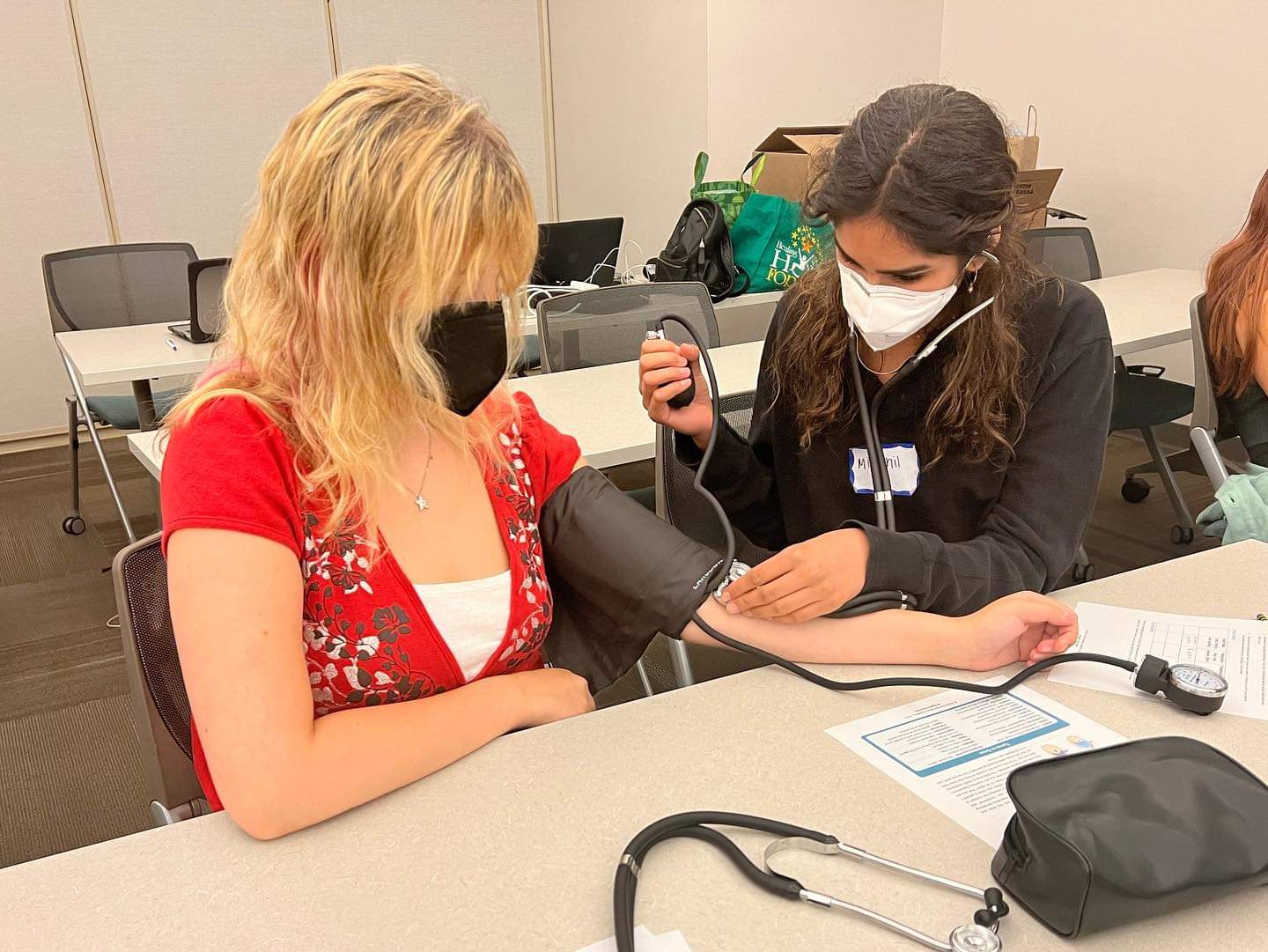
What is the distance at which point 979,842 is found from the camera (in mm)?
807

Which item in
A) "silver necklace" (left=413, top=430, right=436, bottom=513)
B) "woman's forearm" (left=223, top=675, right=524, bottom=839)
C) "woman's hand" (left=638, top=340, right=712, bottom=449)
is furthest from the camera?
"woman's hand" (left=638, top=340, right=712, bottom=449)

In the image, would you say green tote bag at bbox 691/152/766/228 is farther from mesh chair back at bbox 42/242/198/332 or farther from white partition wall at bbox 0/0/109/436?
white partition wall at bbox 0/0/109/436

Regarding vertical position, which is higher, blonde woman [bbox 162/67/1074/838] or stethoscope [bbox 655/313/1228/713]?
blonde woman [bbox 162/67/1074/838]

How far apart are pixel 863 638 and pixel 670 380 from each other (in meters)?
0.45

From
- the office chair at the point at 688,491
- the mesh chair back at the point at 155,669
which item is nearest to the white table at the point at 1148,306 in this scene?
the office chair at the point at 688,491

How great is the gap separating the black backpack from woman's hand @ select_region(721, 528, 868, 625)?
2220mm

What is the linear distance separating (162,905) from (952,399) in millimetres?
1081

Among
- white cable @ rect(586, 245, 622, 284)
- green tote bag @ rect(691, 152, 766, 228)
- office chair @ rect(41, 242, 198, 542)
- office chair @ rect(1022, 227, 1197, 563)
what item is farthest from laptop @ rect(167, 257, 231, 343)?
office chair @ rect(1022, 227, 1197, 563)

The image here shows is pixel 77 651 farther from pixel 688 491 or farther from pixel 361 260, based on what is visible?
pixel 361 260

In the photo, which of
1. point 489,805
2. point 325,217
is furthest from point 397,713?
point 325,217

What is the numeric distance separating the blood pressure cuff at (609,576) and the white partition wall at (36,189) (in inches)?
155

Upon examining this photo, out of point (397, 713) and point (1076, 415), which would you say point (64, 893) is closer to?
point (397, 713)

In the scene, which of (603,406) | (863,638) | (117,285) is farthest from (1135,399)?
(117,285)

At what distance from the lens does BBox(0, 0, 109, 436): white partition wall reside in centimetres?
397
